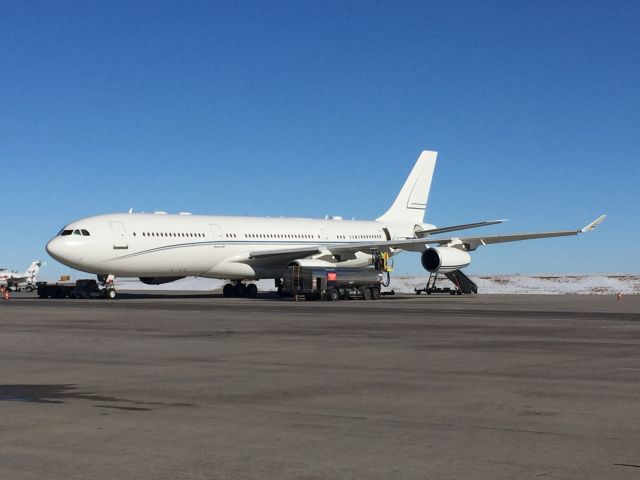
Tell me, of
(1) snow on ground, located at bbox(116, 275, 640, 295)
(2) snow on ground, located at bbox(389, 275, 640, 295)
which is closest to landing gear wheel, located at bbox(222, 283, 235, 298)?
(1) snow on ground, located at bbox(116, 275, 640, 295)

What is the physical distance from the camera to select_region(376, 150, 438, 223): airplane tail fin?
69188 millimetres

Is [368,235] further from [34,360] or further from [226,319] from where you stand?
[34,360]

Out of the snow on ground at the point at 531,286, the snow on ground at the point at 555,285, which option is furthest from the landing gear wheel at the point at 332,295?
the snow on ground at the point at 555,285

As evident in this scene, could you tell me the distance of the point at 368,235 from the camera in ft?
210

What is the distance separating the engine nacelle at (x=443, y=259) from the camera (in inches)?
2104

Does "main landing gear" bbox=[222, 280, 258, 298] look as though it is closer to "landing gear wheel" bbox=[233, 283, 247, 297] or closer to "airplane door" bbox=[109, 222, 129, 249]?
"landing gear wheel" bbox=[233, 283, 247, 297]

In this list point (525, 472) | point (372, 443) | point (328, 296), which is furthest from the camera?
point (328, 296)

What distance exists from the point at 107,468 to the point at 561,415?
5105 millimetres

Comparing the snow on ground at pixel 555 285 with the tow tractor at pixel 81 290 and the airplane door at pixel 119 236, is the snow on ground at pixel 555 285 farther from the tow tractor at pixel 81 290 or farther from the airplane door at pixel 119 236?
the airplane door at pixel 119 236

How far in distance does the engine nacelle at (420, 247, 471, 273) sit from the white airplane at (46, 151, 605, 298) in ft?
0.19

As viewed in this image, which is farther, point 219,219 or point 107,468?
point 219,219

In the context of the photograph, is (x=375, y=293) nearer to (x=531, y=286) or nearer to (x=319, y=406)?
(x=531, y=286)

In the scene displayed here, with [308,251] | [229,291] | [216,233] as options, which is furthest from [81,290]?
[308,251]

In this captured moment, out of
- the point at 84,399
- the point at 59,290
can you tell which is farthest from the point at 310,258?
the point at 84,399
